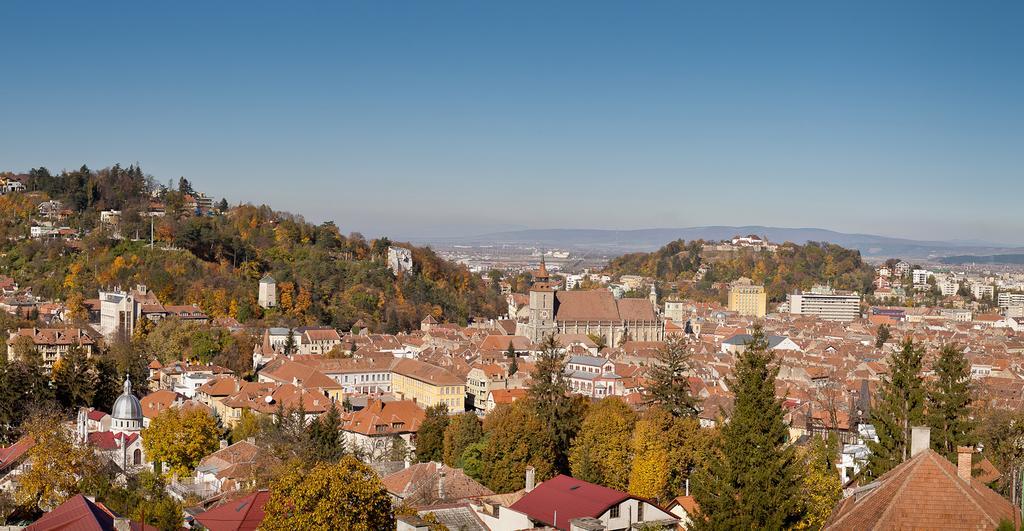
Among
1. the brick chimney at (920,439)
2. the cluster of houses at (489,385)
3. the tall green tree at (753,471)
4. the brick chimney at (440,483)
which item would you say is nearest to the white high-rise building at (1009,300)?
the cluster of houses at (489,385)

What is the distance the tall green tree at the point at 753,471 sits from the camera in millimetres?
15773

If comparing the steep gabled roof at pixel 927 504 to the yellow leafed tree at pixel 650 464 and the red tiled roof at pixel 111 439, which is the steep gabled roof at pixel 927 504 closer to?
the yellow leafed tree at pixel 650 464

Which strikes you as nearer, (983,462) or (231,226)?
(983,462)

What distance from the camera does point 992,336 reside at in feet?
260

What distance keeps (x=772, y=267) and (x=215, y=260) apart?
75.6 m

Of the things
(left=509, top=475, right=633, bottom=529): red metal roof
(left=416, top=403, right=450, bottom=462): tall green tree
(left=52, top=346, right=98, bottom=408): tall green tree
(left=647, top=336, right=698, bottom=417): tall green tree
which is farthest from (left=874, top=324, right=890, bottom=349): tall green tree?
(left=509, top=475, right=633, bottom=529): red metal roof

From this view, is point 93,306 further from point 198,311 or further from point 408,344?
point 408,344

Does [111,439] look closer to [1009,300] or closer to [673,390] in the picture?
[673,390]

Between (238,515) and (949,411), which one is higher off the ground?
(949,411)

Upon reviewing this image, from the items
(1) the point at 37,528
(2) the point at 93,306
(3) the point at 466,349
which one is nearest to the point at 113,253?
(2) the point at 93,306

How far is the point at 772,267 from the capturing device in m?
125

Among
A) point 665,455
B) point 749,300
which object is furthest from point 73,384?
point 749,300

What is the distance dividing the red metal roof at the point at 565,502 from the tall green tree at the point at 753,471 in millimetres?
2270

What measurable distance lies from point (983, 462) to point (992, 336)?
222 ft
